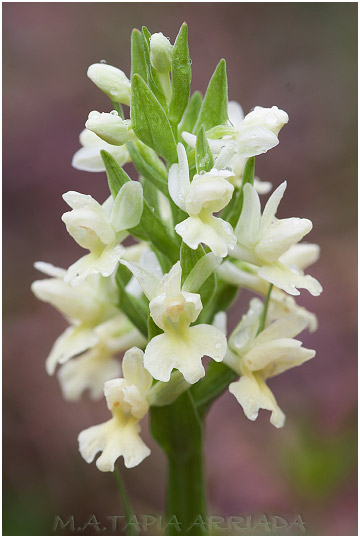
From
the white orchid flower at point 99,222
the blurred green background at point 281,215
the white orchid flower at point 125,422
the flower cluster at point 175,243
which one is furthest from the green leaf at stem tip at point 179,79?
the blurred green background at point 281,215

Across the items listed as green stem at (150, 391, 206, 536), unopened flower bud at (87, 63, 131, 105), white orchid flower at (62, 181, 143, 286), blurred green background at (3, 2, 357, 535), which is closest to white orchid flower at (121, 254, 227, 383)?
white orchid flower at (62, 181, 143, 286)

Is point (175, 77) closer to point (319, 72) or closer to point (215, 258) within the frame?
point (215, 258)

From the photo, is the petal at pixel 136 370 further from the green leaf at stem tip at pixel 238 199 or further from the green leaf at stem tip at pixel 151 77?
the green leaf at stem tip at pixel 151 77

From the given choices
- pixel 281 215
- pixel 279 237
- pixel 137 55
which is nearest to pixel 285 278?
pixel 279 237

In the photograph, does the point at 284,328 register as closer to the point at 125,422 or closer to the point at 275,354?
the point at 275,354

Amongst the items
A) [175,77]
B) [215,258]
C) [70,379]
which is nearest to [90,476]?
[70,379]

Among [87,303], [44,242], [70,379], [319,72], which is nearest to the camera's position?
[87,303]
